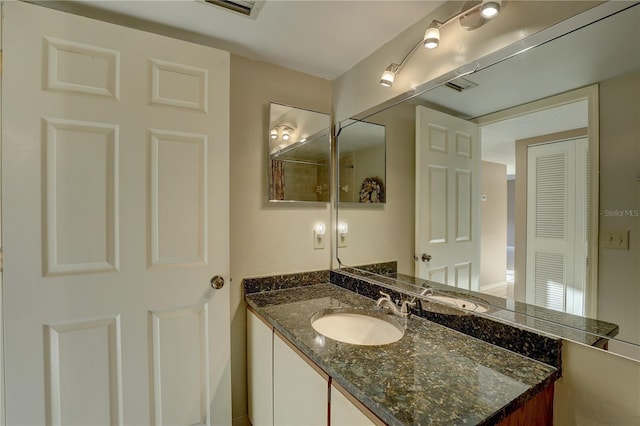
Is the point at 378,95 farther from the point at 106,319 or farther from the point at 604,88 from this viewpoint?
the point at 106,319

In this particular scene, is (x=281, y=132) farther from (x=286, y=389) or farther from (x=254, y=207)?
(x=286, y=389)

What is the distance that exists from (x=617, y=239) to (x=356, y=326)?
97 cm

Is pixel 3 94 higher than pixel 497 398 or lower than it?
higher

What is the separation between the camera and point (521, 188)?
3.33 ft

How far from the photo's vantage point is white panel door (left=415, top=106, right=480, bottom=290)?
3.85ft

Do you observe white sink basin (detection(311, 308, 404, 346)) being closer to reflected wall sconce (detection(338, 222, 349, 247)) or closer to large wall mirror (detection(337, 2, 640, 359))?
large wall mirror (detection(337, 2, 640, 359))

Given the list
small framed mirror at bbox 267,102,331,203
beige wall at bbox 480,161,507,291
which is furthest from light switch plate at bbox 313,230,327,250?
beige wall at bbox 480,161,507,291

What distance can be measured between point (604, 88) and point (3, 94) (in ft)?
6.51

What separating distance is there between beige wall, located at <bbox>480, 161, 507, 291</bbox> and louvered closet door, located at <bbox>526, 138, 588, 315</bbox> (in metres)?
0.08

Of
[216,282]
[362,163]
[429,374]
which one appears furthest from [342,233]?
[429,374]

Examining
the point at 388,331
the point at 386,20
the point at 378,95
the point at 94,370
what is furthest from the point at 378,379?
the point at 386,20

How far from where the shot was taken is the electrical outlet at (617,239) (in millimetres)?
777

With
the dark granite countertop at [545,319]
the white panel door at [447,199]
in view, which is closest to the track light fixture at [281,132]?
the white panel door at [447,199]

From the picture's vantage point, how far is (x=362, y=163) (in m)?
1.75
